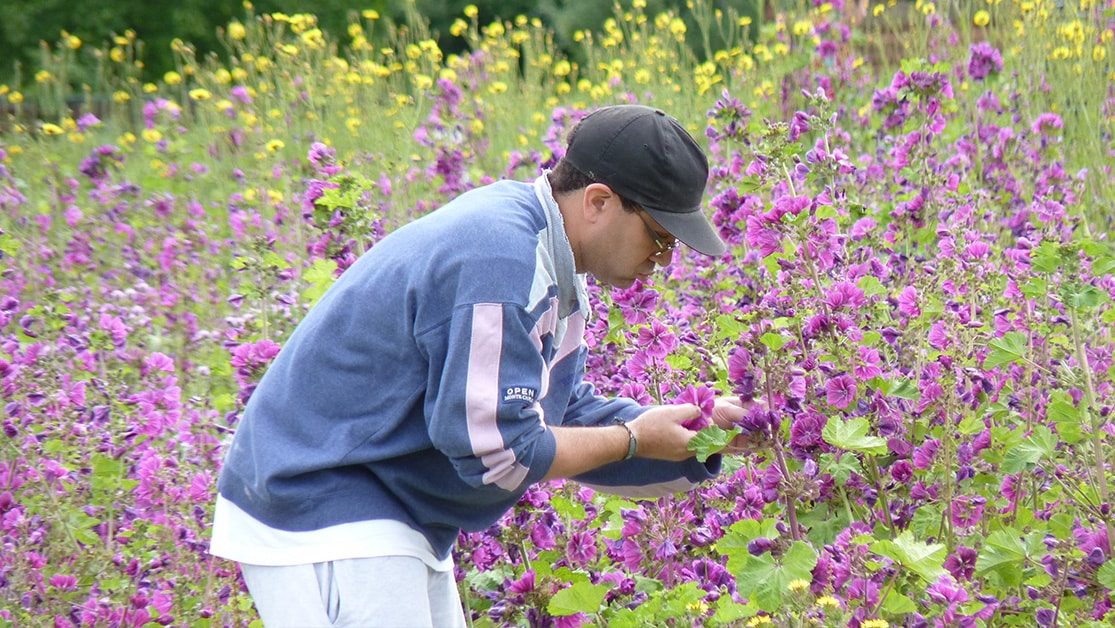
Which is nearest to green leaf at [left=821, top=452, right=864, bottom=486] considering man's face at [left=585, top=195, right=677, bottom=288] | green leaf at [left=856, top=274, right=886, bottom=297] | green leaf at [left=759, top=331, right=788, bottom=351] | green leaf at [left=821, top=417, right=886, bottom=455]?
green leaf at [left=821, top=417, right=886, bottom=455]

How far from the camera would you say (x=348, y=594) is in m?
2.39

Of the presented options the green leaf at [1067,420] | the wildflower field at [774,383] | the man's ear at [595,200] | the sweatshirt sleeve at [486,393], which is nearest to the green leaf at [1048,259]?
the wildflower field at [774,383]

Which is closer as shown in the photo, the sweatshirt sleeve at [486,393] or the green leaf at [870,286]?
the sweatshirt sleeve at [486,393]

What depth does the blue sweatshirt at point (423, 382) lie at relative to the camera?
227 centimetres

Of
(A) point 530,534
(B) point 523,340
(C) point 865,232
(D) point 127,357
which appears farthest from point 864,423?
(D) point 127,357

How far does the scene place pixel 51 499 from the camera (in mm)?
3830

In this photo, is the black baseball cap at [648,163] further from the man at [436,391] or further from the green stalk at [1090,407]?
the green stalk at [1090,407]

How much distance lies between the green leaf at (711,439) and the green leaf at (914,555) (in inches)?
13.3

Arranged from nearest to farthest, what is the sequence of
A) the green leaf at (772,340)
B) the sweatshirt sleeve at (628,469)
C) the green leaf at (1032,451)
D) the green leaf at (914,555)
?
the green leaf at (914,555)
the green leaf at (772,340)
the green leaf at (1032,451)
the sweatshirt sleeve at (628,469)

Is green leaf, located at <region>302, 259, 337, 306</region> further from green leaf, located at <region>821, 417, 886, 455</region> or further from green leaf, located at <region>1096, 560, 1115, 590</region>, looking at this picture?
green leaf, located at <region>1096, 560, 1115, 590</region>

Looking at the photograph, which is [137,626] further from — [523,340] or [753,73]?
[753,73]

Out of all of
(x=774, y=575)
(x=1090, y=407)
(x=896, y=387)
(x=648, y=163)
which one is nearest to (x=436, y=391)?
(x=648, y=163)

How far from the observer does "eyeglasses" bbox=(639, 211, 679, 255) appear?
8.29 feet

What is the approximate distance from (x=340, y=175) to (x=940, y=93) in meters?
2.03
